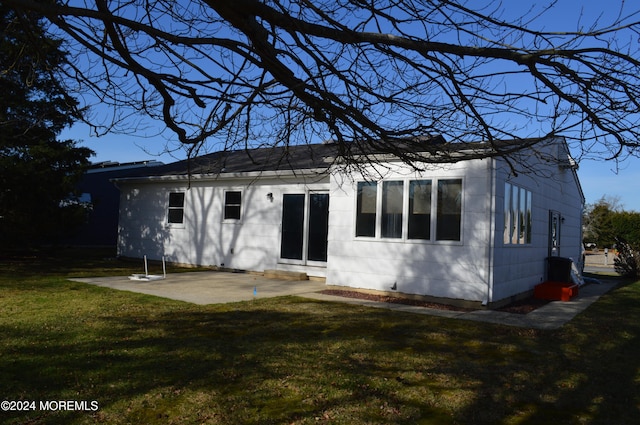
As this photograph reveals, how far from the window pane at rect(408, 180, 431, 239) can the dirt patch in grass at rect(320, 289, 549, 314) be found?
4.58 feet

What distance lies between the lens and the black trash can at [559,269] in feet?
44.5

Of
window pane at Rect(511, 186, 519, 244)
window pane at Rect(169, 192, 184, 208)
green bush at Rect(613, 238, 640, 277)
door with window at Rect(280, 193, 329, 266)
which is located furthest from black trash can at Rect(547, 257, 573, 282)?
window pane at Rect(169, 192, 184, 208)

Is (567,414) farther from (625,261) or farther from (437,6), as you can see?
(625,261)

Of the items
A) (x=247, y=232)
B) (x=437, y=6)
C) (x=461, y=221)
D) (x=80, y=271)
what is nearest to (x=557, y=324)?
(x=461, y=221)

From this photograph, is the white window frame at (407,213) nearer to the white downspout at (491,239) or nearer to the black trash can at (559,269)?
the white downspout at (491,239)

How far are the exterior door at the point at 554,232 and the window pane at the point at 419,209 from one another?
5603 millimetres

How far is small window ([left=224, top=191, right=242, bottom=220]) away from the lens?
51.8 feet

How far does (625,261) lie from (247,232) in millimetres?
15347

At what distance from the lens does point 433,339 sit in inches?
273

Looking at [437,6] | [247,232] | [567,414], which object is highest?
[437,6]

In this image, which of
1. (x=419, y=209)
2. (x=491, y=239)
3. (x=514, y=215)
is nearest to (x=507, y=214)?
(x=514, y=215)

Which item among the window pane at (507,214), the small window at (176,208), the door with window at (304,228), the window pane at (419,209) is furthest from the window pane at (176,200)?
the window pane at (507,214)

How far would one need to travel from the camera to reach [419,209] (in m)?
10.6

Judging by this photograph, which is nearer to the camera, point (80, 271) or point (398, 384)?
point (398, 384)
